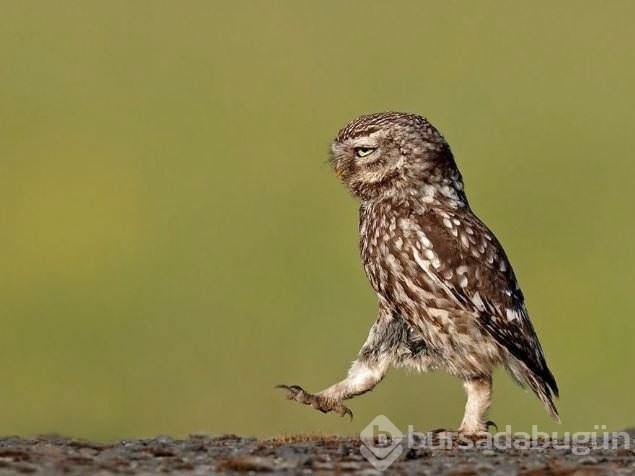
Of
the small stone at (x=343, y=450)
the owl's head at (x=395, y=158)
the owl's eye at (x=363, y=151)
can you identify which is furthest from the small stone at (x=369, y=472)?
the owl's eye at (x=363, y=151)

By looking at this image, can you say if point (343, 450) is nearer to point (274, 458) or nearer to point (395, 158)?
point (274, 458)

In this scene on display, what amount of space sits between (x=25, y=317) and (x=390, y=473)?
26.3 m

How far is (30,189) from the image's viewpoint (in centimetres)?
4612

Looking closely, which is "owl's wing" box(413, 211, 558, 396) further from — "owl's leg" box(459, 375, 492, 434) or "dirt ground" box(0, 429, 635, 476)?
"dirt ground" box(0, 429, 635, 476)

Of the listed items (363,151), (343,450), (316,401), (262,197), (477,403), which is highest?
(262,197)

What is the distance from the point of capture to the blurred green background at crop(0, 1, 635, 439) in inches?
1244

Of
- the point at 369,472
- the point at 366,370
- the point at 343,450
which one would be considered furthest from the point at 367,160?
the point at 369,472

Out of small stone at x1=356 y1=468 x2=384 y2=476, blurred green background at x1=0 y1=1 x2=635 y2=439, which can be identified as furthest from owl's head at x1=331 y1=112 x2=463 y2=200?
blurred green background at x1=0 y1=1 x2=635 y2=439

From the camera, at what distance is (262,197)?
42.6 metres

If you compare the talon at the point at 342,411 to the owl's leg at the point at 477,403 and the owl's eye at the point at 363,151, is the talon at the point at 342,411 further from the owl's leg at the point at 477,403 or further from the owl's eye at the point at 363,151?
the owl's eye at the point at 363,151

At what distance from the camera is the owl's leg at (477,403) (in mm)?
14586

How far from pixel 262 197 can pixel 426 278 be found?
28254mm

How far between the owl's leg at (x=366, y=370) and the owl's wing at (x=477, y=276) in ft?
2.79

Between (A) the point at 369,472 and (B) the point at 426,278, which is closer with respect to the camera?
(A) the point at 369,472
